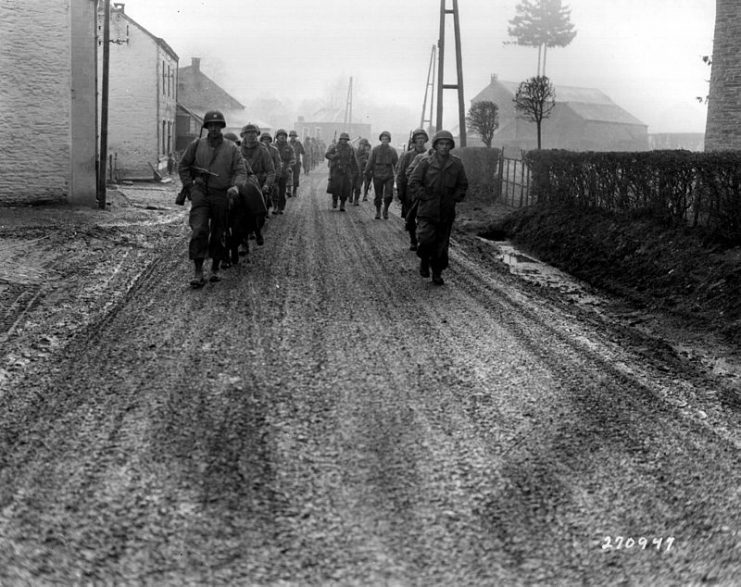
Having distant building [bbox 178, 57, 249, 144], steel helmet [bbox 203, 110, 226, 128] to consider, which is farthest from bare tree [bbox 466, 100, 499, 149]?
distant building [bbox 178, 57, 249, 144]

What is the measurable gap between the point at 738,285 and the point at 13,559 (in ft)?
24.0

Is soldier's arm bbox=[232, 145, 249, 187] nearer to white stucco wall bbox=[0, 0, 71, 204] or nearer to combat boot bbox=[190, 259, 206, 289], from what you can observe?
combat boot bbox=[190, 259, 206, 289]

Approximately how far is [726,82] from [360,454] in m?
17.6

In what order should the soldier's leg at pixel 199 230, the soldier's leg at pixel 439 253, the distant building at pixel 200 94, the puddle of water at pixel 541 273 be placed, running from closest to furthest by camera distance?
1. the soldier's leg at pixel 199 230
2. the soldier's leg at pixel 439 253
3. the puddle of water at pixel 541 273
4. the distant building at pixel 200 94

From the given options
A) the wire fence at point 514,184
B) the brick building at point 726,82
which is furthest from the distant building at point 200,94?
the brick building at point 726,82

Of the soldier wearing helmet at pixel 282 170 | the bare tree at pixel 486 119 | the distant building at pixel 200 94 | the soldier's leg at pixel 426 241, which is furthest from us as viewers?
the distant building at pixel 200 94

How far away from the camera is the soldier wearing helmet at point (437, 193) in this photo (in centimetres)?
1012

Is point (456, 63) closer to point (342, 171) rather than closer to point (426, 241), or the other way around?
point (342, 171)

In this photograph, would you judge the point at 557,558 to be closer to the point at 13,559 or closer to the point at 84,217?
the point at 13,559

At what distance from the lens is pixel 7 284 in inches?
368

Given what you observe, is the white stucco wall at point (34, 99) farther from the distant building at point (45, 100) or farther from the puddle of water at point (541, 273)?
the puddle of water at point (541, 273)

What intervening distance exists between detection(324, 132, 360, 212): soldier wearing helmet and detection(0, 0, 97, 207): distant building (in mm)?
5523

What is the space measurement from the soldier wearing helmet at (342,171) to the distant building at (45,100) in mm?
5523

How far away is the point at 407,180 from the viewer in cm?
1180
